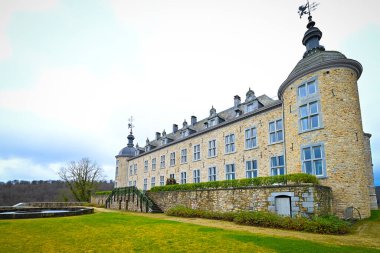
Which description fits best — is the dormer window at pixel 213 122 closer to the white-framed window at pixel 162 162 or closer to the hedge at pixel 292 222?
the white-framed window at pixel 162 162

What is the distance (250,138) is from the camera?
21438mm

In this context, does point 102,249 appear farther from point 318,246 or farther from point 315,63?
point 315,63

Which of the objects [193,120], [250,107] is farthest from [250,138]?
[193,120]

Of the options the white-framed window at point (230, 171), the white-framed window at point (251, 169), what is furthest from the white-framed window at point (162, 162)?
the white-framed window at point (251, 169)

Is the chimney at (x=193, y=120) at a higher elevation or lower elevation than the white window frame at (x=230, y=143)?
higher

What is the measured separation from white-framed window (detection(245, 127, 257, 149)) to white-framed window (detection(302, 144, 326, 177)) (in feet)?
18.0

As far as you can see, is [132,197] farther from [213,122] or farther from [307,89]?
[307,89]

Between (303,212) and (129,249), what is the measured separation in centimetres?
929

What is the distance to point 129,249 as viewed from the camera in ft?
24.1

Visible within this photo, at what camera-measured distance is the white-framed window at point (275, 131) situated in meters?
19.0

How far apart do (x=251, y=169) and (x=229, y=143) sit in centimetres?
369

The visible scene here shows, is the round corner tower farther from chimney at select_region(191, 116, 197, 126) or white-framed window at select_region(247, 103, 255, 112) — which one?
chimney at select_region(191, 116, 197, 126)

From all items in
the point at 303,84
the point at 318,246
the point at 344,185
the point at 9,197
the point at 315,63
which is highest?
the point at 315,63

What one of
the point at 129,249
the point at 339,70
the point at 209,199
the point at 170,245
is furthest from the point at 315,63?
the point at 129,249
